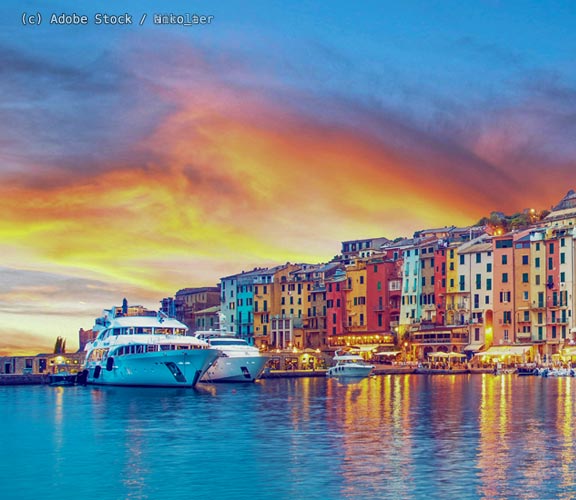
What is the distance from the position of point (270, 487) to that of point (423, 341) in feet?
375

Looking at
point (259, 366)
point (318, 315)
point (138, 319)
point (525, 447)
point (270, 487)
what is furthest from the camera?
point (318, 315)

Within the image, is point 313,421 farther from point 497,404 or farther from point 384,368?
point 384,368

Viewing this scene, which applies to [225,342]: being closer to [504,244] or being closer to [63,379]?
[63,379]

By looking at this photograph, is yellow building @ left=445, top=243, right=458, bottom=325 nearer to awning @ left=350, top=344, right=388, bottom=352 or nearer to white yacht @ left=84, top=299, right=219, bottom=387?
awning @ left=350, top=344, right=388, bottom=352

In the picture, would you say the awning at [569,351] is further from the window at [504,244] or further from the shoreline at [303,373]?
the window at [504,244]

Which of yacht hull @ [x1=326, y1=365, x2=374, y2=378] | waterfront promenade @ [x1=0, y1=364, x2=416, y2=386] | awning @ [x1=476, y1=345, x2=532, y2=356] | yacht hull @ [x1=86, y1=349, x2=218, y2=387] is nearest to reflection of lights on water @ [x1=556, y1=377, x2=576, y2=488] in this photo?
yacht hull @ [x1=86, y1=349, x2=218, y2=387]

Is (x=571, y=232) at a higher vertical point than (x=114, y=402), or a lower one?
higher

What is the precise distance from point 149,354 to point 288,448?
4383 cm

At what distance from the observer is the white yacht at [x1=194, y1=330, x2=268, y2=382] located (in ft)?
345

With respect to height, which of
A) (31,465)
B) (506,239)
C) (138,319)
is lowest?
(31,465)

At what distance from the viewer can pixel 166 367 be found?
88.6 m

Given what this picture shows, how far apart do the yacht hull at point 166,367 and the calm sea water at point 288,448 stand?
8.31 meters

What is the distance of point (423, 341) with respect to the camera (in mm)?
149375

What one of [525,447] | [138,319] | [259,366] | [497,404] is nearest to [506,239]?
[259,366]
